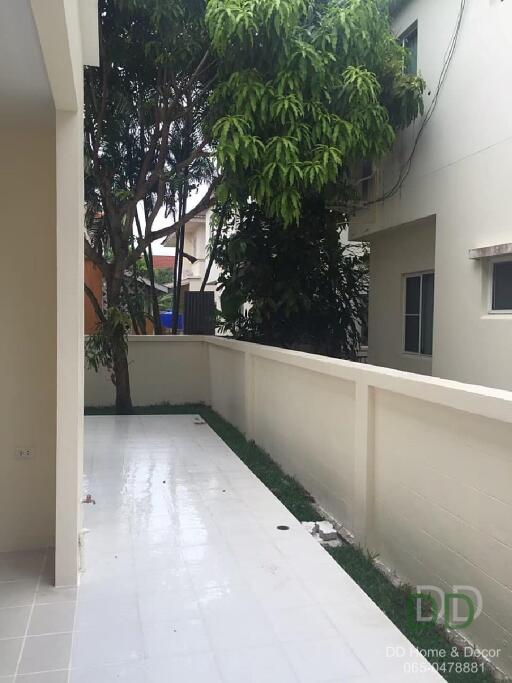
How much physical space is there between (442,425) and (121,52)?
720 centimetres

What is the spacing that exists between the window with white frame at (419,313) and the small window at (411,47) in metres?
2.82

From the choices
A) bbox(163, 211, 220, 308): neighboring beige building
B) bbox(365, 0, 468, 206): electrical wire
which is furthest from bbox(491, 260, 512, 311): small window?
bbox(163, 211, 220, 308): neighboring beige building

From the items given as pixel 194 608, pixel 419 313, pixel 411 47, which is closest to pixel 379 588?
pixel 194 608

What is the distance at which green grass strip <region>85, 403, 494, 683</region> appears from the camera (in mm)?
2717

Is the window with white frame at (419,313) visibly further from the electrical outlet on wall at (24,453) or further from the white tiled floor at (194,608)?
the electrical outlet on wall at (24,453)

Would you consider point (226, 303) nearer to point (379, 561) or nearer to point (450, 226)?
point (450, 226)

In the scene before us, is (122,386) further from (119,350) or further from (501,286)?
(501,286)

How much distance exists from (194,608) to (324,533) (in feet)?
5.06

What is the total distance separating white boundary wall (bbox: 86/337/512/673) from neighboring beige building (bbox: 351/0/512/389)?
7.29 ft

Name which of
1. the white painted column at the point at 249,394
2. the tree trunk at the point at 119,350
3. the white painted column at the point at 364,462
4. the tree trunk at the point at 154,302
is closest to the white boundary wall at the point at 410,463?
the white painted column at the point at 364,462

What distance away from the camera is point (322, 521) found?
15.5 ft

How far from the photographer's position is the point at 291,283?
9102 mm

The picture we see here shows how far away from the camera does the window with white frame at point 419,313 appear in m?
8.46

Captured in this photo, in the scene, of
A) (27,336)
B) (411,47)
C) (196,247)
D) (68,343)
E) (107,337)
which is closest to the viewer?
(68,343)
